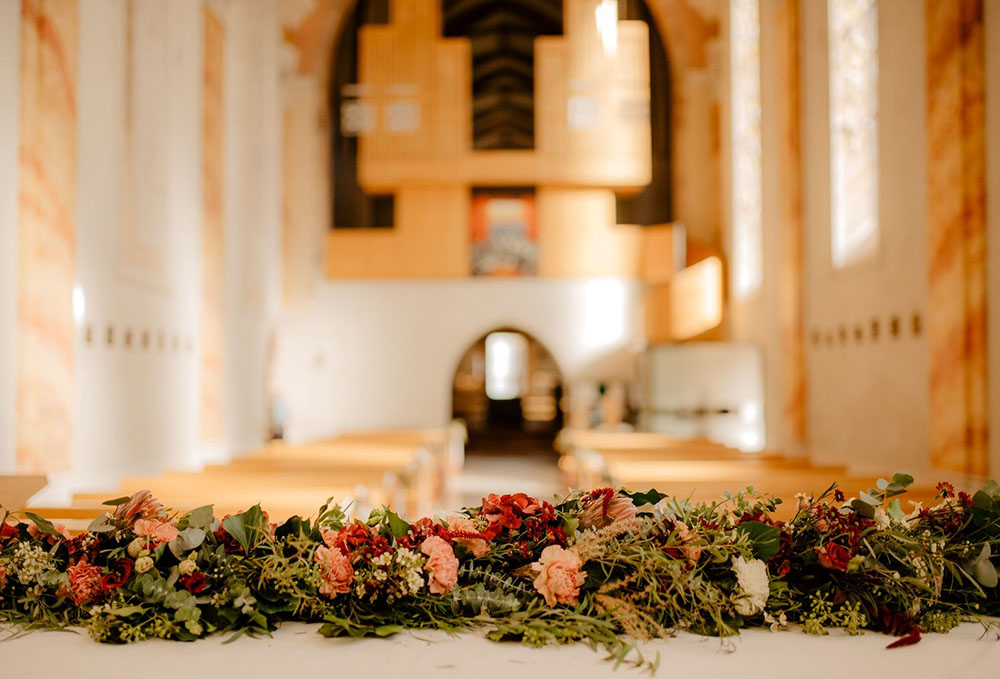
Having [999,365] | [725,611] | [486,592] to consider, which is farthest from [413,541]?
[999,365]

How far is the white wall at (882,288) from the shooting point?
22.0 ft

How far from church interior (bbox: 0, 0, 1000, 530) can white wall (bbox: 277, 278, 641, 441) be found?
0.05 m

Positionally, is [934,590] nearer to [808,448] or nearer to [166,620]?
[166,620]

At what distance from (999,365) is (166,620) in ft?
18.2

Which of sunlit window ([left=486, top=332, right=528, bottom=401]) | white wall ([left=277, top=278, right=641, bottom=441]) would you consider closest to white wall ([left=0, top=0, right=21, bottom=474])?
white wall ([left=277, top=278, right=641, bottom=441])

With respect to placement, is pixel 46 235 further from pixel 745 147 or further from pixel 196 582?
pixel 745 147

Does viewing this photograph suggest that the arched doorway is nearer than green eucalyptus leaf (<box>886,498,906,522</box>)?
No

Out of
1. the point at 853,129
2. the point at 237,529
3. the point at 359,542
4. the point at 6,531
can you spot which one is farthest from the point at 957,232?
the point at 6,531

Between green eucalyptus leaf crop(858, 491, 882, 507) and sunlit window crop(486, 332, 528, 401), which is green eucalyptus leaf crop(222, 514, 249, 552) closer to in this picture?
green eucalyptus leaf crop(858, 491, 882, 507)

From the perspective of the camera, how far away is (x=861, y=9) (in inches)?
319

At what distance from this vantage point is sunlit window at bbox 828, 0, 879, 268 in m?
7.85

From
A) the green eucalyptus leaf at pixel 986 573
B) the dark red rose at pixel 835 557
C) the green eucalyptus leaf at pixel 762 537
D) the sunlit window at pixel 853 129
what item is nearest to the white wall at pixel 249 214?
the sunlit window at pixel 853 129

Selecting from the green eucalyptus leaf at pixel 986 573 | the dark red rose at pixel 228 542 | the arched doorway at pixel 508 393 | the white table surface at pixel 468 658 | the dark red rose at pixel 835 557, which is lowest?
the arched doorway at pixel 508 393

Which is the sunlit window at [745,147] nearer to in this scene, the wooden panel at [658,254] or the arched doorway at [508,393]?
the wooden panel at [658,254]
